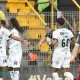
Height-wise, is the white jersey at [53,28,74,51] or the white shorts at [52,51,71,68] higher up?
the white jersey at [53,28,74,51]

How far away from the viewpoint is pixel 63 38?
12516 mm

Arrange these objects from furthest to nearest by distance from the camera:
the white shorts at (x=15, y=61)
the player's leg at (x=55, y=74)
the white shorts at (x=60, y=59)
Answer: the white shorts at (x=15, y=61) → the player's leg at (x=55, y=74) → the white shorts at (x=60, y=59)

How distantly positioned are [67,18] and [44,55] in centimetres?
143

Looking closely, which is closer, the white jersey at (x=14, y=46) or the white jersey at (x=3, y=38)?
the white jersey at (x=3, y=38)

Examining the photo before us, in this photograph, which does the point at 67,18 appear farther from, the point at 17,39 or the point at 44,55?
the point at 17,39

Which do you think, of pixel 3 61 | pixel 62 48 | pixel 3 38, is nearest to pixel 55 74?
pixel 62 48

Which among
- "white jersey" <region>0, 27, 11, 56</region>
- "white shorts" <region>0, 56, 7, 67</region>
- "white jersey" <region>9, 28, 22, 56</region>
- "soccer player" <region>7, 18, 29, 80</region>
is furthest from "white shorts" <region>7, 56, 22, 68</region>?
"white shorts" <region>0, 56, 7, 67</region>

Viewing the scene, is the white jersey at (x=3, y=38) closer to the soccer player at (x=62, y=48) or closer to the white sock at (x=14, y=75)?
the white sock at (x=14, y=75)

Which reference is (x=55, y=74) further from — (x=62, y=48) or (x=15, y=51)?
(x=15, y=51)

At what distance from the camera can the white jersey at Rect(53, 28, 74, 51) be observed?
12469 millimetres

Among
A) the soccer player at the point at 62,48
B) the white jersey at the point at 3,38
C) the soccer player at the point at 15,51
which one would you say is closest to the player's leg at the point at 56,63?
the soccer player at the point at 62,48

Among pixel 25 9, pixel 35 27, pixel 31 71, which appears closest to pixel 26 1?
pixel 25 9

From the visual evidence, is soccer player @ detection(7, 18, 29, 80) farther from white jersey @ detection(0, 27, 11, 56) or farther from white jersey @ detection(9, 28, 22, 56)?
white jersey @ detection(0, 27, 11, 56)

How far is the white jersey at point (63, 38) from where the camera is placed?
12469 mm
